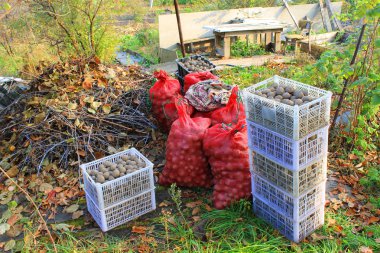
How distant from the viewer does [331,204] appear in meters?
3.62

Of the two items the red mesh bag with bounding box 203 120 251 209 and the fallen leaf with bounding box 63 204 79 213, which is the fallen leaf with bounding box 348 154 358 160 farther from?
the fallen leaf with bounding box 63 204 79 213

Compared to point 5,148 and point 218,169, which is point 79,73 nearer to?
point 5,148

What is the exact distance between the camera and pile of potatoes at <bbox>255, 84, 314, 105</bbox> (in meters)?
2.84

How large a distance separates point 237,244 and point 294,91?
1370mm

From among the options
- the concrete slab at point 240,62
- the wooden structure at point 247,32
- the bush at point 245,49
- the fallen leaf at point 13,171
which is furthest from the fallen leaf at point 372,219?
the bush at point 245,49

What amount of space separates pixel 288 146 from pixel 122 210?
1.68 m

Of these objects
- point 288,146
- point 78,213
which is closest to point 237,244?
point 288,146

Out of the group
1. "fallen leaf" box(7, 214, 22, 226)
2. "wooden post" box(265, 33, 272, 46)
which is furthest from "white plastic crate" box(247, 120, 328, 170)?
"wooden post" box(265, 33, 272, 46)

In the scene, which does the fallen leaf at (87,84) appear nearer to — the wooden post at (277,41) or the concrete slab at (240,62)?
the concrete slab at (240,62)

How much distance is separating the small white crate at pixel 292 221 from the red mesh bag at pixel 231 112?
3.04ft

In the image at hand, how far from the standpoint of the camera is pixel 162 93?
484cm

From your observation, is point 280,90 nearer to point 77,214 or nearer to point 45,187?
point 77,214

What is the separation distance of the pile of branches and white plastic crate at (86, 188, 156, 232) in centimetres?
109

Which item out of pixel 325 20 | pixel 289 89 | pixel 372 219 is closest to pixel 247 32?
pixel 325 20
